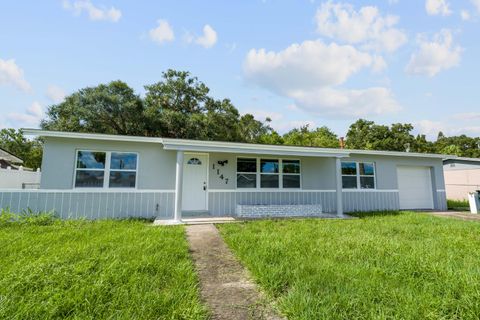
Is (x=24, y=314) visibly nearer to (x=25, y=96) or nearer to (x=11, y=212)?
(x=11, y=212)

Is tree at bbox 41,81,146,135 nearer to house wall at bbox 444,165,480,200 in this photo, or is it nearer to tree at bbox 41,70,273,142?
tree at bbox 41,70,273,142

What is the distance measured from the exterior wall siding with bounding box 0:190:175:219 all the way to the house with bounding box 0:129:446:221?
0.03 metres

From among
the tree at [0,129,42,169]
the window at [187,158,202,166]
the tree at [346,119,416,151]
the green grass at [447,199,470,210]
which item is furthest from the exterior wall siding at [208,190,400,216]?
the tree at [0,129,42,169]

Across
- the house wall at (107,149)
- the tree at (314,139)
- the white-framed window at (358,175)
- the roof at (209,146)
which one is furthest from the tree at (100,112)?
the white-framed window at (358,175)

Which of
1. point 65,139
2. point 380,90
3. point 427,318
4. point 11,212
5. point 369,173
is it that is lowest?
point 427,318

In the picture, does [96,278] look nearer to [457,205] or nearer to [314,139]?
A: [457,205]

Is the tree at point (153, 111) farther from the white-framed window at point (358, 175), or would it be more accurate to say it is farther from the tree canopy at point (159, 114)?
the white-framed window at point (358, 175)

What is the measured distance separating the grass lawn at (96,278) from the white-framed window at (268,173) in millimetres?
4483

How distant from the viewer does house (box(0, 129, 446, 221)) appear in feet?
23.6

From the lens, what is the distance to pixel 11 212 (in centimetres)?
662

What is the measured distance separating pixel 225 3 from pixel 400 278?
8.50m

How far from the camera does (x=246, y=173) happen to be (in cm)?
905

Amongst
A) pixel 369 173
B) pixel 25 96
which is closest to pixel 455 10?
pixel 369 173

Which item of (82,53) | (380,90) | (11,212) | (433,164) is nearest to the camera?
(11,212)
